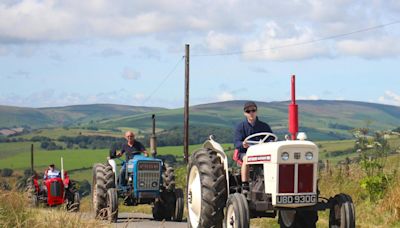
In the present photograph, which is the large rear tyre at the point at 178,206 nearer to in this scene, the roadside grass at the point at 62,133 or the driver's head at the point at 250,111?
the driver's head at the point at 250,111

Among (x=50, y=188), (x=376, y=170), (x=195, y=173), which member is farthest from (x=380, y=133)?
(x=50, y=188)

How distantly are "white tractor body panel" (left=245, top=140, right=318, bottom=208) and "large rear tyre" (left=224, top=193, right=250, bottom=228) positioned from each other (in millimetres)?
421

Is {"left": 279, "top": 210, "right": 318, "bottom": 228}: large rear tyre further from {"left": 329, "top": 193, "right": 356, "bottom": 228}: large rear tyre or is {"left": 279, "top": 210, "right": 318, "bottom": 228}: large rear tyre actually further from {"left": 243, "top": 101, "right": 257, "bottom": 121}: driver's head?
{"left": 243, "top": 101, "right": 257, "bottom": 121}: driver's head

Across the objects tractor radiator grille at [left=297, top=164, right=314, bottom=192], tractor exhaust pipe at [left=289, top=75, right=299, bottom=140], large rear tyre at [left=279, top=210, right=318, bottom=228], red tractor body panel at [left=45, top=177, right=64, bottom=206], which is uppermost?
tractor exhaust pipe at [left=289, top=75, right=299, bottom=140]

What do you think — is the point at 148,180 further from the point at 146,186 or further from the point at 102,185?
the point at 102,185

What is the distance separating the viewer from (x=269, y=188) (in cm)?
927

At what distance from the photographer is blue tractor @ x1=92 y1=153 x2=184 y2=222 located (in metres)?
15.4

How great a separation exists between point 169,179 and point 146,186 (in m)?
0.54

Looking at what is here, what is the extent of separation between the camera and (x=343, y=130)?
533 feet

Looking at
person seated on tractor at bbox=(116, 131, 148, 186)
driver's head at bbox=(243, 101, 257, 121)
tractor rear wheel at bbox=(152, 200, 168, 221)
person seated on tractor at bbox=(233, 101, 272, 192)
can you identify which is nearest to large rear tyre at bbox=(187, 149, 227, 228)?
person seated on tractor at bbox=(233, 101, 272, 192)

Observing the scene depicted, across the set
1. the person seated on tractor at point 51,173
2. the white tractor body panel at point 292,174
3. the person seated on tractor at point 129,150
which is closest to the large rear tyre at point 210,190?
the white tractor body panel at point 292,174

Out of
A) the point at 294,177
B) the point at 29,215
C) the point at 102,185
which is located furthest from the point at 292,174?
the point at 102,185

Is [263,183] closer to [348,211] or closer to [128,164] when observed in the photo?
[348,211]

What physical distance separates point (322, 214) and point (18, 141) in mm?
123751
